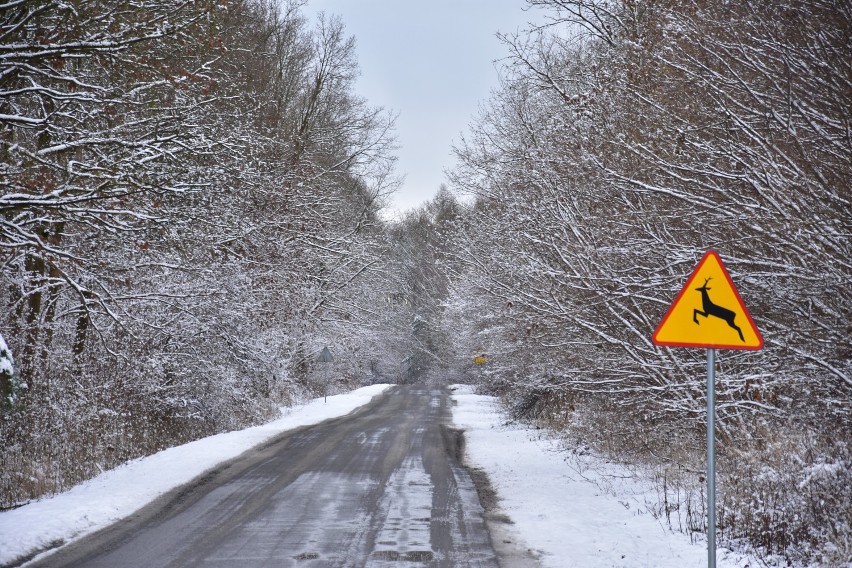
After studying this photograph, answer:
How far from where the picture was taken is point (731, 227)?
381 inches

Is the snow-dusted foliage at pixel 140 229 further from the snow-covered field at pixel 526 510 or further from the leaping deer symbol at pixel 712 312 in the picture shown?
the leaping deer symbol at pixel 712 312

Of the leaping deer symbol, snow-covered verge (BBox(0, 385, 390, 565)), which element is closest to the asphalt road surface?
snow-covered verge (BBox(0, 385, 390, 565))

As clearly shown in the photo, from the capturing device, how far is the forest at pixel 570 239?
8.61 metres

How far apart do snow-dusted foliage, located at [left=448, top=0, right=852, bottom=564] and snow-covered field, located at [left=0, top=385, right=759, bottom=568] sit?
1.02 m

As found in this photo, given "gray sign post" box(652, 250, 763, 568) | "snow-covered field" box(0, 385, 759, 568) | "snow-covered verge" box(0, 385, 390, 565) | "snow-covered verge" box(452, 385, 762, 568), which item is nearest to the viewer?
"gray sign post" box(652, 250, 763, 568)

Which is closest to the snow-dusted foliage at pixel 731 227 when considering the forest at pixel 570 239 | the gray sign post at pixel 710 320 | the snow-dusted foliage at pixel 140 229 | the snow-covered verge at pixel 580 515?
the forest at pixel 570 239

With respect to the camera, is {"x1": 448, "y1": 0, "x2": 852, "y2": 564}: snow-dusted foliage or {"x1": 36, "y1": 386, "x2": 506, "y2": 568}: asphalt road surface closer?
{"x1": 36, "y1": 386, "x2": 506, "y2": 568}: asphalt road surface

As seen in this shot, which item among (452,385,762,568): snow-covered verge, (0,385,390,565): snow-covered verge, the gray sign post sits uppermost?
the gray sign post

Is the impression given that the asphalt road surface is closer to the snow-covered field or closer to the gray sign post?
the snow-covered field

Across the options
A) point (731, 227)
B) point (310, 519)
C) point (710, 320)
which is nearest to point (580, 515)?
point (310, 519)

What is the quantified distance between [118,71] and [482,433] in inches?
538

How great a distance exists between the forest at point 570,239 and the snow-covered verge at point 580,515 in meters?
0.43

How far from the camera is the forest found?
28.2 feet

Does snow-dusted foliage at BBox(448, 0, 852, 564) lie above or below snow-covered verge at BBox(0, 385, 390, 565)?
above
